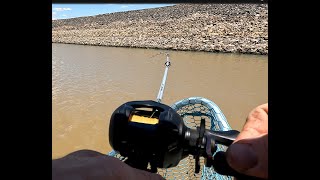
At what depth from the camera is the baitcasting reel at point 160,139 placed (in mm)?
737

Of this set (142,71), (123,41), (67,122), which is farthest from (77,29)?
(67,122)

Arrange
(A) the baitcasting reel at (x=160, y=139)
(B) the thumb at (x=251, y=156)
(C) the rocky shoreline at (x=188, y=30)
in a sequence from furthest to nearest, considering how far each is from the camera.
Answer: (C) the rocky shoreline at (x=188, y=30)
(A) the baitcasting reel at (x=160, y=139)
(B) the thumb at (x=251, y=156)

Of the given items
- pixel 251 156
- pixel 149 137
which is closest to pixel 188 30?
pixel 149 137

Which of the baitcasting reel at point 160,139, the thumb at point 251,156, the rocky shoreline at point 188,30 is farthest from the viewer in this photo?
the rocky shoreline at point 188,30

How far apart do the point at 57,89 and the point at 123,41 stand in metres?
13.3

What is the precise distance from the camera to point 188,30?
2011cm

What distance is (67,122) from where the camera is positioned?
5.54 metres

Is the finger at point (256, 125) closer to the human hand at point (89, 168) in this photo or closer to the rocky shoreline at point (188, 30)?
the human hand at point (89, 168)

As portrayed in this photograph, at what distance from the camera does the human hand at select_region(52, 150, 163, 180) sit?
1.68 feet

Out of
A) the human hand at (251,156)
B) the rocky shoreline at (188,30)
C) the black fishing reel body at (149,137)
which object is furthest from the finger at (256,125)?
the rocky shoreline at (188,30)

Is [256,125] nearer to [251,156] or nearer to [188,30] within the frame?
[251,156]

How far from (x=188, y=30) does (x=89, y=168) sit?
20.2 meters

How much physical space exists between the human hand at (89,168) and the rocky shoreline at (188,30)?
1448cm
